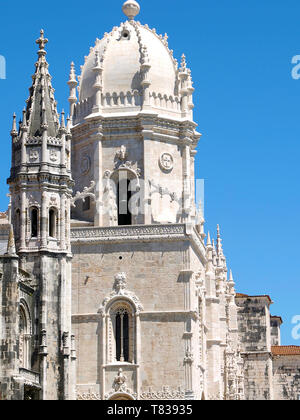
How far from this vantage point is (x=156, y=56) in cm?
6225

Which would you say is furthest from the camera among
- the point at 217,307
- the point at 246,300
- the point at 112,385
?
the point at 246,300

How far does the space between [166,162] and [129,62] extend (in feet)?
20.6

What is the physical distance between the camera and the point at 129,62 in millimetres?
61594

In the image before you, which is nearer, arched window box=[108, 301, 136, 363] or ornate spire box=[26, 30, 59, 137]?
ornate spire box=[26, 30, 59, 137]

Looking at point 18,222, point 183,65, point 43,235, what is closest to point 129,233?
point 18,222

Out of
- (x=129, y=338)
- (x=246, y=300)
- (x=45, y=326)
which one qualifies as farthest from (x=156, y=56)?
(x=246, y=300)

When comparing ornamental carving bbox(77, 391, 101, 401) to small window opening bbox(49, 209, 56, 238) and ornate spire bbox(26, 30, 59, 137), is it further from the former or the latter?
ornate spire bbox(26, 30, 59, 137)

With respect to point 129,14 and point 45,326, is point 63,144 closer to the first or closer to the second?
point 45,326

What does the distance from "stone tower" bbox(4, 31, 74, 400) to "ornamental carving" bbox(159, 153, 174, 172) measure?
11.8 metres

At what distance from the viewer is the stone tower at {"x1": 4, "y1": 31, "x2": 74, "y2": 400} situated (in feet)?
150

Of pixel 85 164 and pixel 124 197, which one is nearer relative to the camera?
pixel 124 197

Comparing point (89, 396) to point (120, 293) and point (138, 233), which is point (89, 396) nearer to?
point (120, 293)

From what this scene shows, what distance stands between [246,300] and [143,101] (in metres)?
33.5

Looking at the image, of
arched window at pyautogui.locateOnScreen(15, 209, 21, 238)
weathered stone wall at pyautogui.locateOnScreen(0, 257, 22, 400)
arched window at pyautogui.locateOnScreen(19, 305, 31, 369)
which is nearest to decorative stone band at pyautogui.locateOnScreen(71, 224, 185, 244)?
arched window at pyautogui.locateOnScreen(15, 209, 21, 238)
